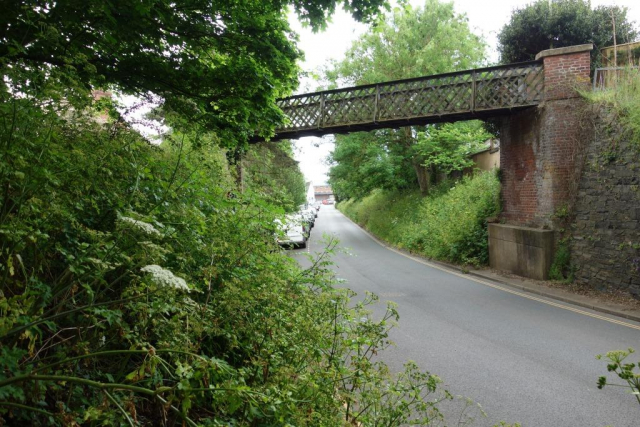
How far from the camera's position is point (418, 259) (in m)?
16.8

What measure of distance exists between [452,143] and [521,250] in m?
10.6

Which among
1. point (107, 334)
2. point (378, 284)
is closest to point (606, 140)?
point (378, 284)

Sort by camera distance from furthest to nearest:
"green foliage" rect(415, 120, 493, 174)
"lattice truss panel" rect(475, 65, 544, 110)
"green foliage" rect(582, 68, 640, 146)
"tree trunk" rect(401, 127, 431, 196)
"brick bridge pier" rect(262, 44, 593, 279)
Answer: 1. "tree trunk" rect(401, 127, 431, 196)
2. "green foliage" rect(415, 120, 493, 174)
3. "lattice truss panel" rect(475, 65, 544, 110)
4. "brick bridge pier" rect(262, 44, 593, 279)
5. "green foliage" rect(582, 68, 640, 146)

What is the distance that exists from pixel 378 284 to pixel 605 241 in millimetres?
5625

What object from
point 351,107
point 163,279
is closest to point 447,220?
point 351,107

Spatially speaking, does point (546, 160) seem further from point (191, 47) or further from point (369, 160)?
point (369, 160)

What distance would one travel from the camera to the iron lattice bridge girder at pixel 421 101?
39.1 feet

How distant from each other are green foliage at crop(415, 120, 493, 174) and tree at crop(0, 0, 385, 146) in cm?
A: 1523

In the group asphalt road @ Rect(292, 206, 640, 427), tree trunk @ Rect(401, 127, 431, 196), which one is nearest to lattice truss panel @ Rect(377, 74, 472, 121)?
asphalt road @ Rect(292, 206, 640, 427)

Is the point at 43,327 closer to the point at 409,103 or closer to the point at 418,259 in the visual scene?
the point at 409,103

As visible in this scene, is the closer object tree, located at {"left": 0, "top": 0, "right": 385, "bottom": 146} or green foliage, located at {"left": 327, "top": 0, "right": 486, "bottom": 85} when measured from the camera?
tree, located at {"left": 0, "top": 0, "right": 385, "bottom": 146}

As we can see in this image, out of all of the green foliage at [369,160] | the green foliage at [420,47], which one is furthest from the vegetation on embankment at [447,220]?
the green foliage at [420,47]

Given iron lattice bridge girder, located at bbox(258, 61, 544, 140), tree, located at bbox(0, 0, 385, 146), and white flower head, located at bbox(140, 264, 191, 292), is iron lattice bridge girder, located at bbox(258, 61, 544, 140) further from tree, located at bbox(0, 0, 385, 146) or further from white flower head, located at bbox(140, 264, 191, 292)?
white flower head, located at bbox(140, 264, 191, 292)

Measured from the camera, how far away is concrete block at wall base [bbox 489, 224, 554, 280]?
1106cm
